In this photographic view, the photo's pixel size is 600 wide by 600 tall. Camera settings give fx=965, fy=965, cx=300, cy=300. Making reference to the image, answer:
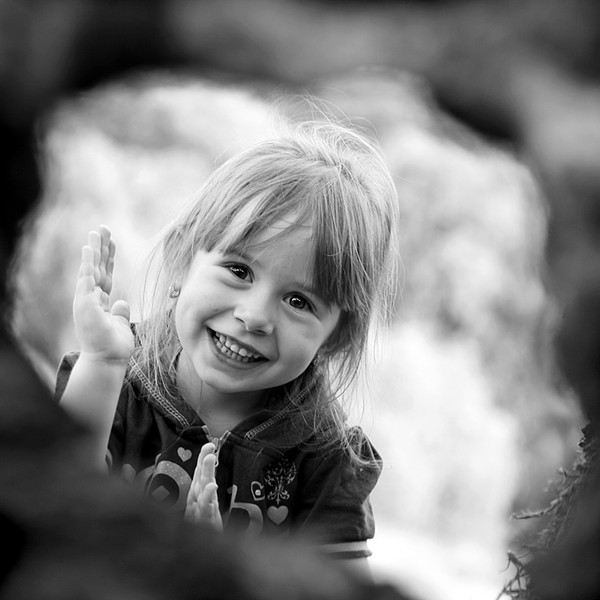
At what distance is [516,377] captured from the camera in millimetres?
2699

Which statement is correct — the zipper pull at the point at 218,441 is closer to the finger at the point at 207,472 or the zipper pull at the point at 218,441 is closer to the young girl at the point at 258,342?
the young girl at the point at 258,342

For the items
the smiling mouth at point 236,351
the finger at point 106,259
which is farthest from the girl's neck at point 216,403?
the finger at point 106,259

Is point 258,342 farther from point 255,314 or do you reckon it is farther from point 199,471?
point 199,471

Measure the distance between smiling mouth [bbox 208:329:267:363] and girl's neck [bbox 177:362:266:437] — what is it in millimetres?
138

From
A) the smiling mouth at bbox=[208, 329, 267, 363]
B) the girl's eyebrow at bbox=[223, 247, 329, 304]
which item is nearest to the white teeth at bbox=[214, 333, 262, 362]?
the smiling mouth at bbox=[208, 329, 267, 363]

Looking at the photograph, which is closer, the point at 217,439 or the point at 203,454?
the point at 203,454

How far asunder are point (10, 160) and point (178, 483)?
3.11 feet

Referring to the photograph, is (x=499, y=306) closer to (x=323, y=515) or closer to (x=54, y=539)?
(x=323, y=515)

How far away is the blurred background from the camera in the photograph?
0.41m

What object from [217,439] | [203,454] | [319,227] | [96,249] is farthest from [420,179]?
[203,454]

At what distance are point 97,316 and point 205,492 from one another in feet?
0.90

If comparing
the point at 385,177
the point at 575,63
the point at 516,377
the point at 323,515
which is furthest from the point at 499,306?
the point at 575,63

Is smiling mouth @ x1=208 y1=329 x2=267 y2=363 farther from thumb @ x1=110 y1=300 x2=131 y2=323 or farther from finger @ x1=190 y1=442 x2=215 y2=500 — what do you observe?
finger @ x1=190 y1=442 x2=215 y2=500

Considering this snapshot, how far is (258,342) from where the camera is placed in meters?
1.30
